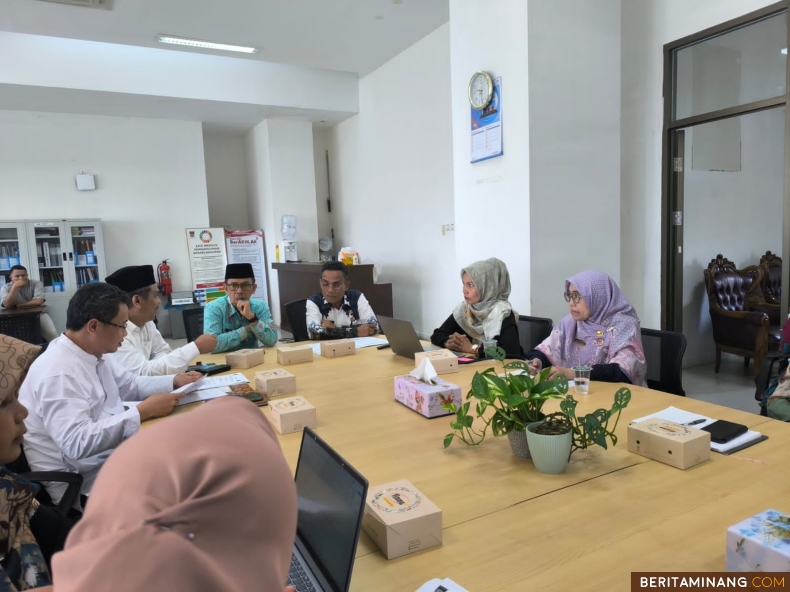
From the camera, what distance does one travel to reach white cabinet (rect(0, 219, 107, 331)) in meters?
6.72

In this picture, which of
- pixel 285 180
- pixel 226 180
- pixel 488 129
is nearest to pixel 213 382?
A: pixel 488 129

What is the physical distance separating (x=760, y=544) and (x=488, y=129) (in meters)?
3.37

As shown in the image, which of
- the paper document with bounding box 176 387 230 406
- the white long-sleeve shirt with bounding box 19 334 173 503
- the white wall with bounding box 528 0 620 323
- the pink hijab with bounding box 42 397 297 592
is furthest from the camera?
the white wall with bounding box 528 0 620 323

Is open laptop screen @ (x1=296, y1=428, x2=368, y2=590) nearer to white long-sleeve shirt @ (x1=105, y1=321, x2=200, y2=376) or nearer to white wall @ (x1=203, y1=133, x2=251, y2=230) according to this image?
white long-sleeve shirt @ (x1=105, y1=321, x2=200, y2=376)

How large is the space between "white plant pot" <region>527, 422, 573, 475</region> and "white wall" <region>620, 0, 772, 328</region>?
10.3 feet

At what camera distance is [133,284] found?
2.54 metres

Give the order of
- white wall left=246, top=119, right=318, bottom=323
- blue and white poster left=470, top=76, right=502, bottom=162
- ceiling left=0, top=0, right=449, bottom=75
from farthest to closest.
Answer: white wall left=246, top=119, right=318, bottom=323
ceiling left=0, top=0, right=449, bottom=75
blue and white poster left=470, top=76, right=502, bottom=162

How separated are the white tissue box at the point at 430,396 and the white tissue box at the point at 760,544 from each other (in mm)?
1015

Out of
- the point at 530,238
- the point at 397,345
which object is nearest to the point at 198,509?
the point at 397,345

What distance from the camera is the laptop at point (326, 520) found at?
2.89 ft

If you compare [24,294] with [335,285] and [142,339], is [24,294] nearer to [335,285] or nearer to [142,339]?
[142,339]

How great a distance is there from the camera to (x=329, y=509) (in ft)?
3.26

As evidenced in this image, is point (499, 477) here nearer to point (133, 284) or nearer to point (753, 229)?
point (133, 284)

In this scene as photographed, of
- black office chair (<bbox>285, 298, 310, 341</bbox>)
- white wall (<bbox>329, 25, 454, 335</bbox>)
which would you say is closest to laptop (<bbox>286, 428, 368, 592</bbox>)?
black office chair (<bbox>285, 298, 310, 341</bbox>)
